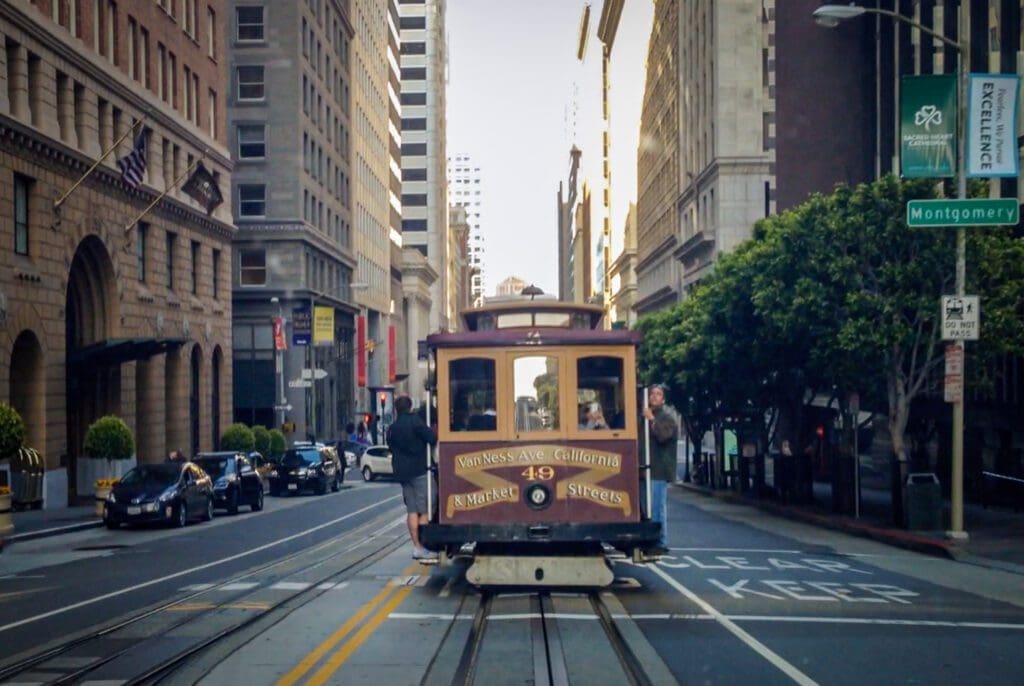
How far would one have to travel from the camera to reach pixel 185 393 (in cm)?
5284

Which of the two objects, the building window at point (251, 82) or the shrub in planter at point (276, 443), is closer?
the shrub in planter at point (276, 443)

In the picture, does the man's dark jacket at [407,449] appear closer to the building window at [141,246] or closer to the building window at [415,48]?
the building window at [141,246]

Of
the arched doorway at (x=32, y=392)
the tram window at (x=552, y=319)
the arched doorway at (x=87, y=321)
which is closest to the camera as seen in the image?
the tram window at (x=552, y=319)

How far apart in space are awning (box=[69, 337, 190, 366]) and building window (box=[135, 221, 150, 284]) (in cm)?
696

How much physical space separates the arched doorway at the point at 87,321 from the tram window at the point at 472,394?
95.2 feet

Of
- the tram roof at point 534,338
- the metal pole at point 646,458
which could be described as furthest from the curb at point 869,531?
the tram roof at point 534,338

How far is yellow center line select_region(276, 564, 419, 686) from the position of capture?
991 centimetres

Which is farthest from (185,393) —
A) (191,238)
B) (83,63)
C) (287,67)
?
(287,67)

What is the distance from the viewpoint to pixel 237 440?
51.6 m

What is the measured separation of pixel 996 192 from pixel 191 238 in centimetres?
3269

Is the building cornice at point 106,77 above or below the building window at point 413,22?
below

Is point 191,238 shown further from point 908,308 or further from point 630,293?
point 630,293

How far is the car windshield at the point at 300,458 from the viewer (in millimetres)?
48031

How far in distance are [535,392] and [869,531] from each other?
46.5 ft
